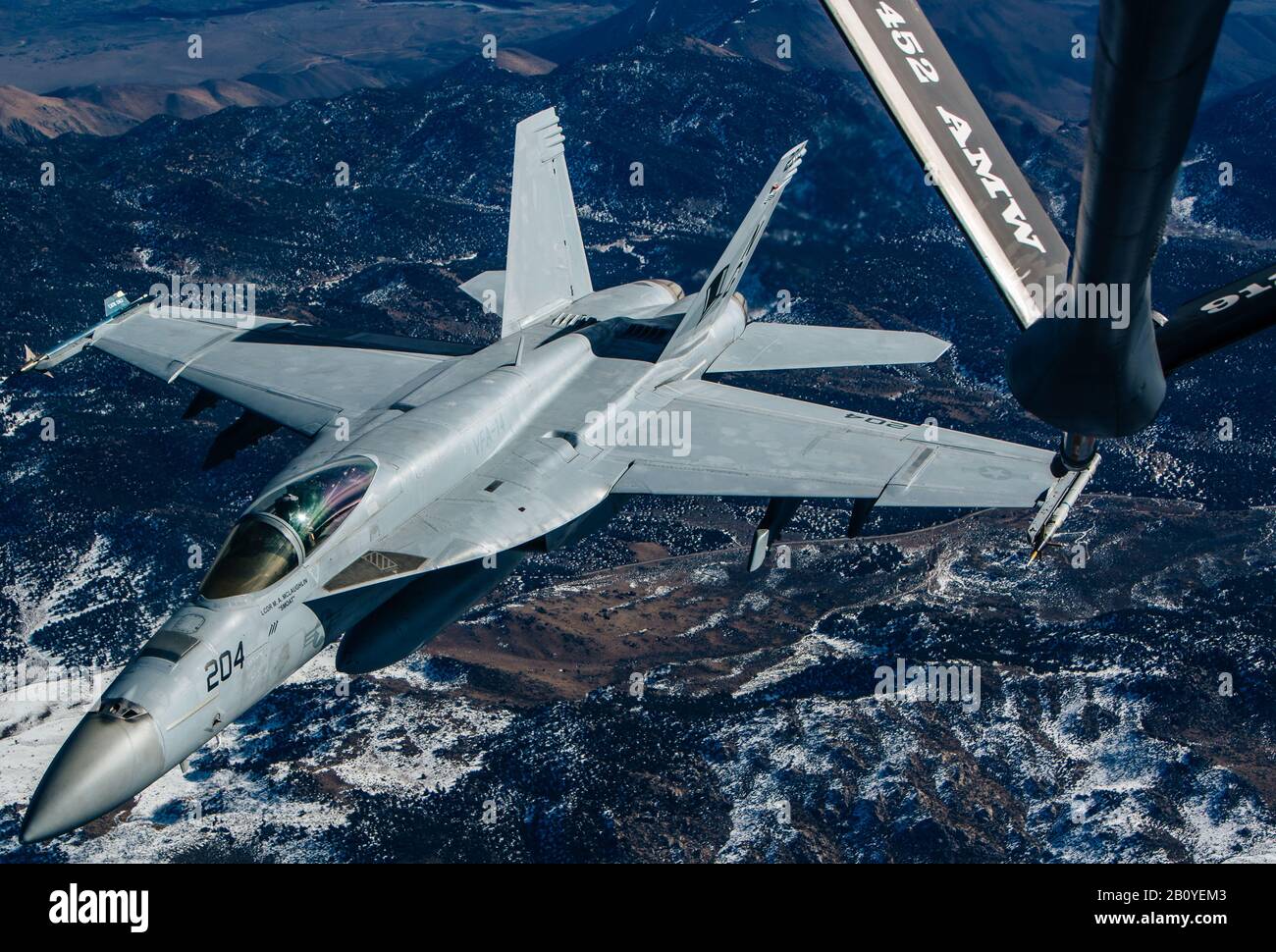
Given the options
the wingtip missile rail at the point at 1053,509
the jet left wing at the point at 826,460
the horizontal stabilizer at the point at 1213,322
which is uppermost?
the horizontal stabilizer at the point at 1213,322

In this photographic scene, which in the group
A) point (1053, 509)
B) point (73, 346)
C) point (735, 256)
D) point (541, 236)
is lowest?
point (73, 346)

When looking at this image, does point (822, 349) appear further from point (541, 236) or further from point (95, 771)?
point (95, 771)

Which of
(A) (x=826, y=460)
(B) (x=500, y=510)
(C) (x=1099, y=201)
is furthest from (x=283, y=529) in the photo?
(C) (x=1099, y=201)

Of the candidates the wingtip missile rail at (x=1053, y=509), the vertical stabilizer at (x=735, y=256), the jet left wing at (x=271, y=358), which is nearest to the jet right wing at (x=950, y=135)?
the wingtip missile rail at (x=1053, y=509)

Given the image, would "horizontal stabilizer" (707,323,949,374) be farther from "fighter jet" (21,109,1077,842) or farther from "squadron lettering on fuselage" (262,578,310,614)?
"squadron lettering on fuselage" (262,578,310,614)

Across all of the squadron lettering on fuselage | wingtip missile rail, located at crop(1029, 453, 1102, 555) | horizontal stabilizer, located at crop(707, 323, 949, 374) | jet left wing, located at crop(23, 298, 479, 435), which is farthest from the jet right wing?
horizontal stabilizer, located at crop(707, 323, 949, 374)

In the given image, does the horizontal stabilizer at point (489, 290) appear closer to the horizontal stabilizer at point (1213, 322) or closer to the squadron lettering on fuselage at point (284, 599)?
the squadron lettering on fuselage at point (284, 599)
